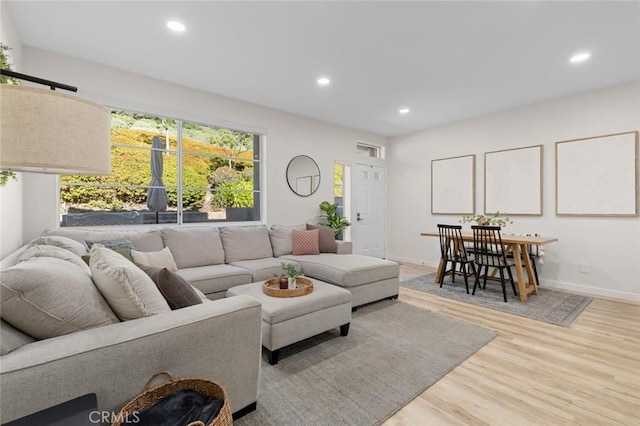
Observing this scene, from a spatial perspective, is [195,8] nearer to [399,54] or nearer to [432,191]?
[399,54]

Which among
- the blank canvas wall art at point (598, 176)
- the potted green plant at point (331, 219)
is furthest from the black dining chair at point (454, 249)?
the potted green plant at point (331, 219)

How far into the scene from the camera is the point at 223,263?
3.52 meters

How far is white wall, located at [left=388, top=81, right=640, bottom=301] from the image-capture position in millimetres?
3629

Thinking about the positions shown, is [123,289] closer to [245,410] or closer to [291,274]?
[245,410]

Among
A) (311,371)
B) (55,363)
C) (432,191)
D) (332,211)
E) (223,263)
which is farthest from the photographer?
(432,191)

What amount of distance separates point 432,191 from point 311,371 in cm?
451

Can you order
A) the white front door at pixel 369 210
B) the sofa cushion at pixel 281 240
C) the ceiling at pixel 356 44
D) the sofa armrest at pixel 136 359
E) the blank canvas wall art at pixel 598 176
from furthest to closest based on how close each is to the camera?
1. the white front door at pixel 369 210
2. the sofa cushion at pixel 281 240
3. the blank canvas wall art at pixel 598 176
4. the ceiling at pixel 356 44
5. the sofa armrest at pixel 136 359

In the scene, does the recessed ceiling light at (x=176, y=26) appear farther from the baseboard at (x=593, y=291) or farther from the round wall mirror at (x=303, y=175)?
the baseboard at (x=593, y=291)

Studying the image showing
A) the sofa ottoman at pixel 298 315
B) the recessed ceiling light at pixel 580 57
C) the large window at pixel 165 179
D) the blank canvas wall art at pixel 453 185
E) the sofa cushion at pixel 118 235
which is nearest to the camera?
the sofa ottoman at pixel 298 315

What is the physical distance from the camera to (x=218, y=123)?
406 cm

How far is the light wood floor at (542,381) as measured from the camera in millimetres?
1621

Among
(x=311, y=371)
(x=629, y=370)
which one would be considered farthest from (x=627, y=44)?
(x=311, y=371)

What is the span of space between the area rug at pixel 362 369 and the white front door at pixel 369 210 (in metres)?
3.01

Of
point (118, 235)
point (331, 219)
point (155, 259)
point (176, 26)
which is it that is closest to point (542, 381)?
point (155, 259)
